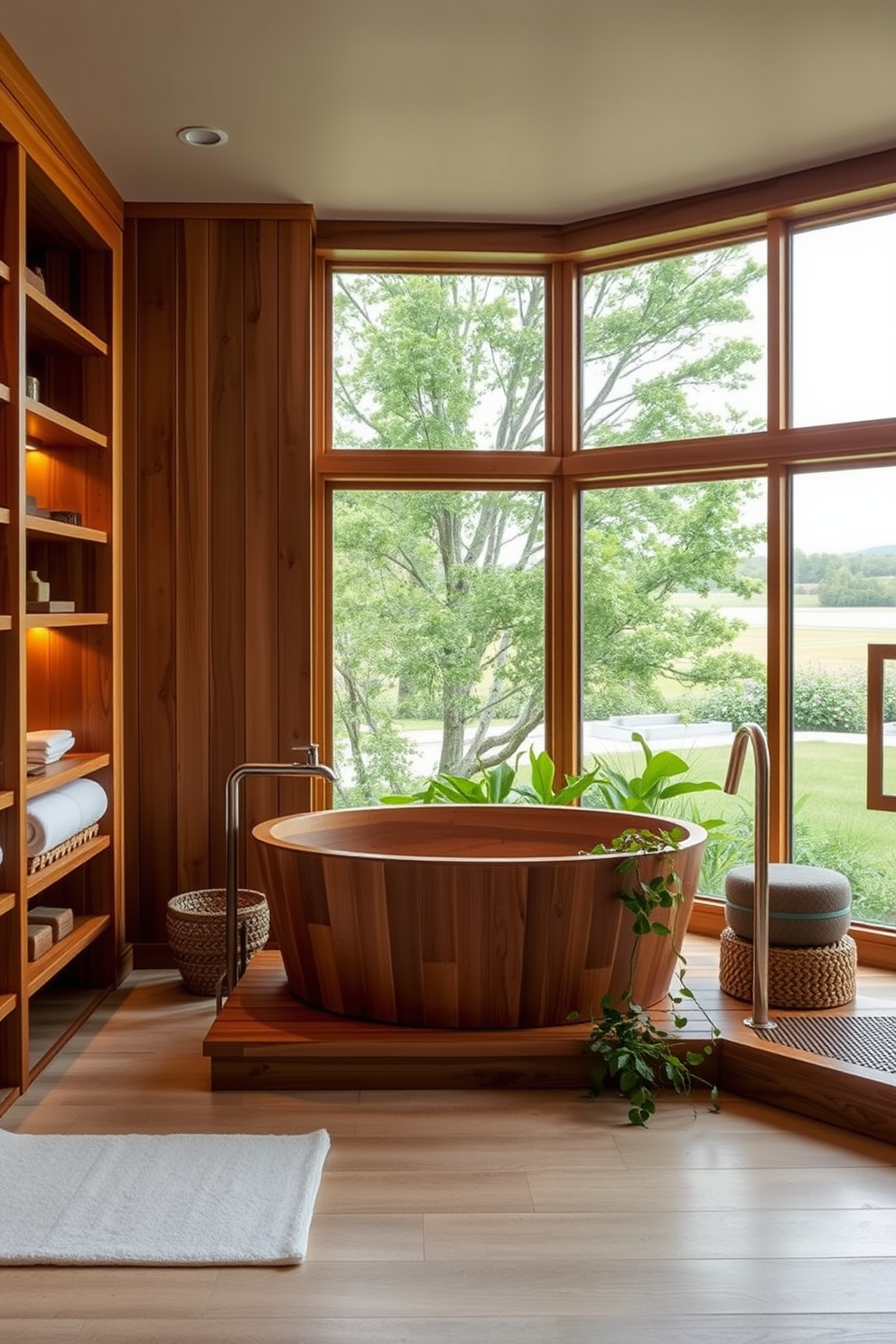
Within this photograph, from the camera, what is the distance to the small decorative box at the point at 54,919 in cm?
361

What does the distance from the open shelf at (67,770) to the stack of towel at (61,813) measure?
3 cm

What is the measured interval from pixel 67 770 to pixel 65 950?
0.54 m

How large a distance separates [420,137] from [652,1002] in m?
2.73

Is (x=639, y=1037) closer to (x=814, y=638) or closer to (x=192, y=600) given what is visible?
(x=814, y=638)

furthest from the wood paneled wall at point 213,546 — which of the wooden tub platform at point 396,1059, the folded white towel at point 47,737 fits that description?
the wooden tub platform at point 396,1059

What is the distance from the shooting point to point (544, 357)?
4.71 meters

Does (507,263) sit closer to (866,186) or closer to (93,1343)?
(866,186)

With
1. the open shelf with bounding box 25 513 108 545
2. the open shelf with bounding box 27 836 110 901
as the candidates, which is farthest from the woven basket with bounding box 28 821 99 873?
the open shelf with bounding box 25 513 108 545

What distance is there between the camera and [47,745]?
3.54 metres

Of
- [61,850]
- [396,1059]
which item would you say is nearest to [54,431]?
[61,850]

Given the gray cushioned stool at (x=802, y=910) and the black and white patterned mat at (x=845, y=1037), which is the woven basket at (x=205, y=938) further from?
the black and white patterned mat at (x=845, y=1037)

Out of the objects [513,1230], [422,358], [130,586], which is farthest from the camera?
[422,358]

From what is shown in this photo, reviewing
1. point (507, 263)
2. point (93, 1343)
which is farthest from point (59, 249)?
point (93, 1343)

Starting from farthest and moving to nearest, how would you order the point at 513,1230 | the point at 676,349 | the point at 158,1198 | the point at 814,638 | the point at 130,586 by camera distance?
the point at 676,349 < the point at 130,586 < the point at 814,638 < the point at 158,1198 < the point at 513,1230
